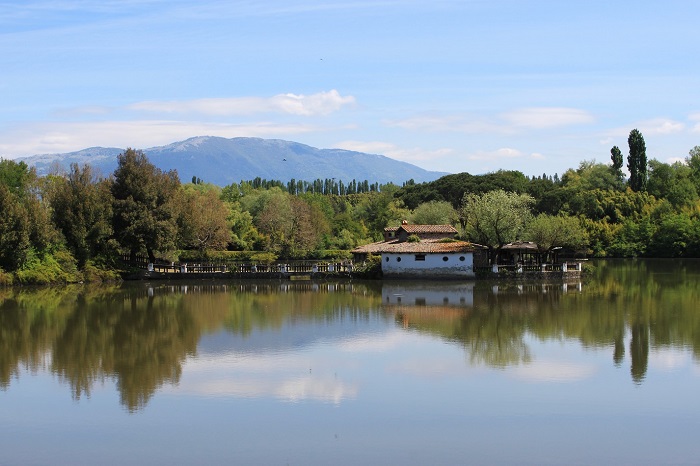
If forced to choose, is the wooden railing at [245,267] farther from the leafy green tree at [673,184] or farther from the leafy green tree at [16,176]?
the leafy green tree at [673,184]

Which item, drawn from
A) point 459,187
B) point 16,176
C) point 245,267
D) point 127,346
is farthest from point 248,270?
point 459,187

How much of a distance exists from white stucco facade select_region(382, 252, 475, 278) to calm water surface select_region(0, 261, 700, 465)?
12583 millimetres

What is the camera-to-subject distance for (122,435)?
16516mm

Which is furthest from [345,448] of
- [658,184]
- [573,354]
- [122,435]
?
[658,184]

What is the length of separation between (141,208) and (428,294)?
73.1 feet

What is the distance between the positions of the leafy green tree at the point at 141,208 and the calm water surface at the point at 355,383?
16.4 metres

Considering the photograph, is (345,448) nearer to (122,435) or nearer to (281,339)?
(122,435)

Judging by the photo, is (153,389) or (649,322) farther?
(649,322)

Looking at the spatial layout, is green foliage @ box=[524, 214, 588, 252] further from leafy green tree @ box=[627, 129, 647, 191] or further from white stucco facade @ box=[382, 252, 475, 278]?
leafy green tree @ box=[627, 129, 647, 191]

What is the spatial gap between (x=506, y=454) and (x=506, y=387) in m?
5.23

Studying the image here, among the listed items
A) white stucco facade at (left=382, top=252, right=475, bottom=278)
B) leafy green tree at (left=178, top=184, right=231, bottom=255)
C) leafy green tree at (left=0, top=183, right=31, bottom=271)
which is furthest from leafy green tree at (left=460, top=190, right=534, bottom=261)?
leafy green tree at (left=0, top=183, right=31, bottom=271)

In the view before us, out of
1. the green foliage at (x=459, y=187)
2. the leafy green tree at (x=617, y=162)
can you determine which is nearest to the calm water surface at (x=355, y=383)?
the green foliage at (x=459, y=187)

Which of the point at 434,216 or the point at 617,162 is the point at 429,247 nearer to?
the point at 434,216

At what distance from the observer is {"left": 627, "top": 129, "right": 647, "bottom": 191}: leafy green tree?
87.8m
